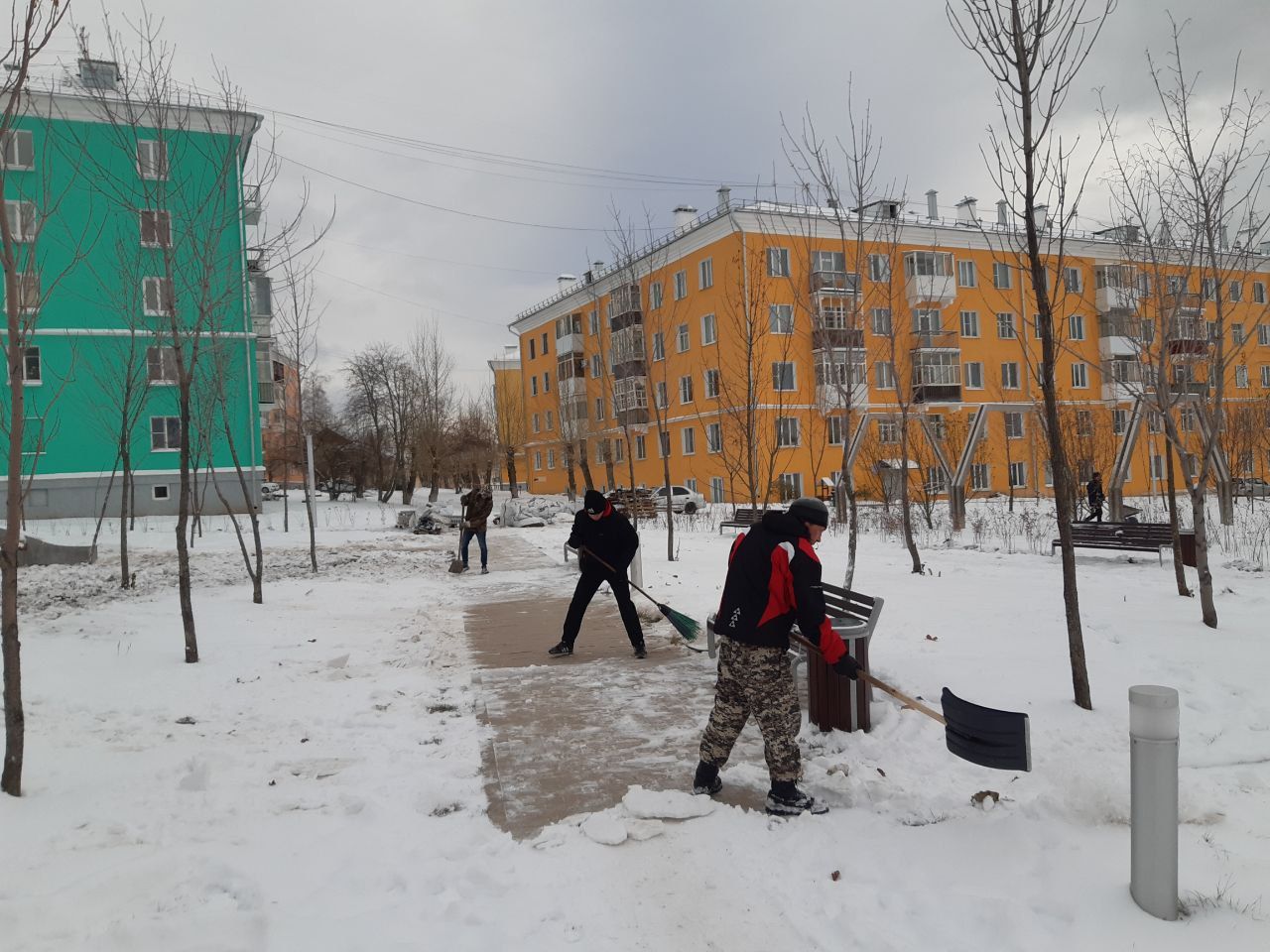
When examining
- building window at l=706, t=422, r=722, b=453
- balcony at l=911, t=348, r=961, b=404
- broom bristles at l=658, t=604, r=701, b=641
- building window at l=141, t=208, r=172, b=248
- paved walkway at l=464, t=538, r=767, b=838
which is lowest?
paved walkway at l=464, t=538, r=767, b=838

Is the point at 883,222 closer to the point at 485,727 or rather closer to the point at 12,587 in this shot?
the point at 485,727

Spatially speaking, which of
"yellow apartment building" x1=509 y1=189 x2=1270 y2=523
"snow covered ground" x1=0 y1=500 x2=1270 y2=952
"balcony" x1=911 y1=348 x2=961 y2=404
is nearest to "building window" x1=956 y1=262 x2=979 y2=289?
"yellow apartment building" x1=509 y1=189 x2=1270 y2=523

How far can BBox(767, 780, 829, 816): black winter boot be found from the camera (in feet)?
13.5

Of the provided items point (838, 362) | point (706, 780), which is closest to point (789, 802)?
point (706, 780)

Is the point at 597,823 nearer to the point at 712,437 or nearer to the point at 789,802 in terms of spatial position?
the point at 789,802

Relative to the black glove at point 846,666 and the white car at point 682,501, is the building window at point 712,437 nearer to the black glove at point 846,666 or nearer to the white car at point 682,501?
the white car at point 682,501

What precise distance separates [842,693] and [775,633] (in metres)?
1.22

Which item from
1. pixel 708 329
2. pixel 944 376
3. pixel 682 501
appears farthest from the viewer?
pixel 944 376

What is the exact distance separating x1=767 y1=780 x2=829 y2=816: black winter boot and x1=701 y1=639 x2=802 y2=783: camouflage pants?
0.04m

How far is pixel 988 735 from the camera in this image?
3705 millimetres

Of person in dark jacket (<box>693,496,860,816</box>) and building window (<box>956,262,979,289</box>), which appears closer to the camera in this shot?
person in dark jacket (<box>693,496,860,816</box>)

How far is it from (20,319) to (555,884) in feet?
15.8

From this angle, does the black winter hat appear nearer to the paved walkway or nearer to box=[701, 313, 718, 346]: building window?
the paved walkway

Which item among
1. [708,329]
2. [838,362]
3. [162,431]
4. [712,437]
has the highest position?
[708,329]
